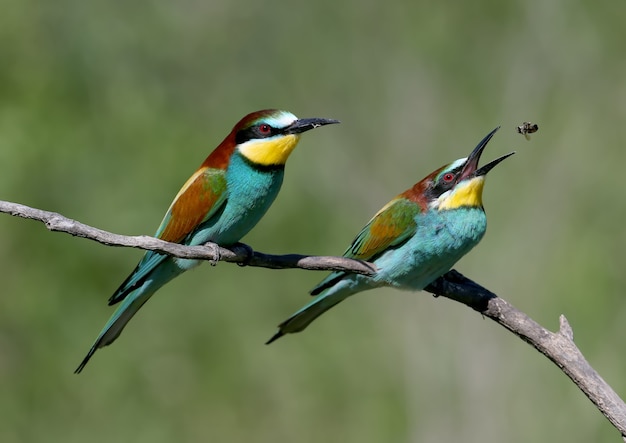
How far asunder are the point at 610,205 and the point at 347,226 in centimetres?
157

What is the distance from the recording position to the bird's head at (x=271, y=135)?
322 centimetres

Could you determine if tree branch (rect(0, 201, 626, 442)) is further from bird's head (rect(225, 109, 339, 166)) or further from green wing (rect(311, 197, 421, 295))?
bird's head (rect(225, 109, 339, 166))

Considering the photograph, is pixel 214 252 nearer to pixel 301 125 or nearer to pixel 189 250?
pixel 189 250

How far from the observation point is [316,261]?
2707 millimetres

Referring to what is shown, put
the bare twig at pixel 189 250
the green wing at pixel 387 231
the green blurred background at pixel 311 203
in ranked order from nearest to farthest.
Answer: the bare twig at pixel 189 250 < the green wing at pixel 387 231 < the green blurred background at pixel 311 203

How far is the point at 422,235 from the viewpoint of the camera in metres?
3.26

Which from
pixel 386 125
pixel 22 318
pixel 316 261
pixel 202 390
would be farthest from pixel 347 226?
pixel 316 261

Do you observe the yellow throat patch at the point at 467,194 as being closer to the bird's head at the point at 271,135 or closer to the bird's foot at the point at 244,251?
the bird's head at the point at 271,135

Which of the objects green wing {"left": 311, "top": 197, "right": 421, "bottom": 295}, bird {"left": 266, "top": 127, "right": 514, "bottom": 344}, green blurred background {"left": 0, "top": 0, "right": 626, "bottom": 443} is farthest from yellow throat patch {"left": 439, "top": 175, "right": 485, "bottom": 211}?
green blurred background {"left": 0, "top": 0, "right": 626, "bottom": 443}

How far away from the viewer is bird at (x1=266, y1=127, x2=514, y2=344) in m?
3.20

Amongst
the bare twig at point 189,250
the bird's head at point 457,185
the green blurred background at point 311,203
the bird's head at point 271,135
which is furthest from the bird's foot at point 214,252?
the green blurred background at point 311,203

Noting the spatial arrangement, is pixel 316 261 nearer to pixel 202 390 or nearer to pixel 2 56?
pixel 202 390

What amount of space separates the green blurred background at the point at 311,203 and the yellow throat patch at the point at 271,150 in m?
2.18

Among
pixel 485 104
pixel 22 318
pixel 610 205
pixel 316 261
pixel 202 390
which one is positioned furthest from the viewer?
pixel 485 104
